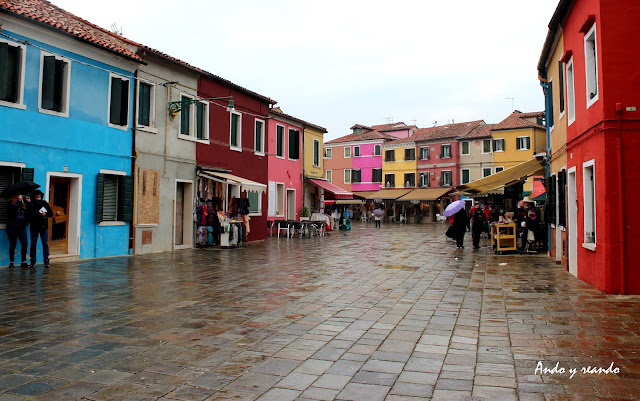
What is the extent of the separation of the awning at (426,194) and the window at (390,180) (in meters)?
2.75

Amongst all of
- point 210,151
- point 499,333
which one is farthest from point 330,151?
point 499,333

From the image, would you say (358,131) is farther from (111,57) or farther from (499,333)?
(499,333)

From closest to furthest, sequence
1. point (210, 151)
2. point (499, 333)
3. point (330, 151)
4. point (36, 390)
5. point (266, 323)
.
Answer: point (36, 390), point (499, 333), point (266, 323), point (210, 151), point (330, 151)

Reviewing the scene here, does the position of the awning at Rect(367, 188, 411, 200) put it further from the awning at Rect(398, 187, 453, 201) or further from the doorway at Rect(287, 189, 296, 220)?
the doorway at Rect(287, 189, 296, 220)

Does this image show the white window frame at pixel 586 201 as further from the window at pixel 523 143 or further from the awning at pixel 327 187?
the window at pixel 523 143

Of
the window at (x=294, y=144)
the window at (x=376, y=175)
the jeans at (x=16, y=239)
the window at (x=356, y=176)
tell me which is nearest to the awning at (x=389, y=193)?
the window at (x=376, y=175)

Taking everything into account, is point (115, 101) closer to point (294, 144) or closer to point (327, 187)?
point (294, 144)

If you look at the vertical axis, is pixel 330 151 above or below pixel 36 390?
above

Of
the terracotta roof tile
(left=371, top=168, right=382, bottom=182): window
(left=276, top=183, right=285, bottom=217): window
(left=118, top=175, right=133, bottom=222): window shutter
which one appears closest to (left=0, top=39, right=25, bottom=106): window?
the terracotta roof tile

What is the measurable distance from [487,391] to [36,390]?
342 centimetres

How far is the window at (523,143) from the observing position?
40681 millimetres

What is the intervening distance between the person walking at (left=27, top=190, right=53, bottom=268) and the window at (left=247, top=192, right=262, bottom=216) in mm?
10095

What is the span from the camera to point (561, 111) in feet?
39.3

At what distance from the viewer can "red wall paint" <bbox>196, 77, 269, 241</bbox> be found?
693 inches
